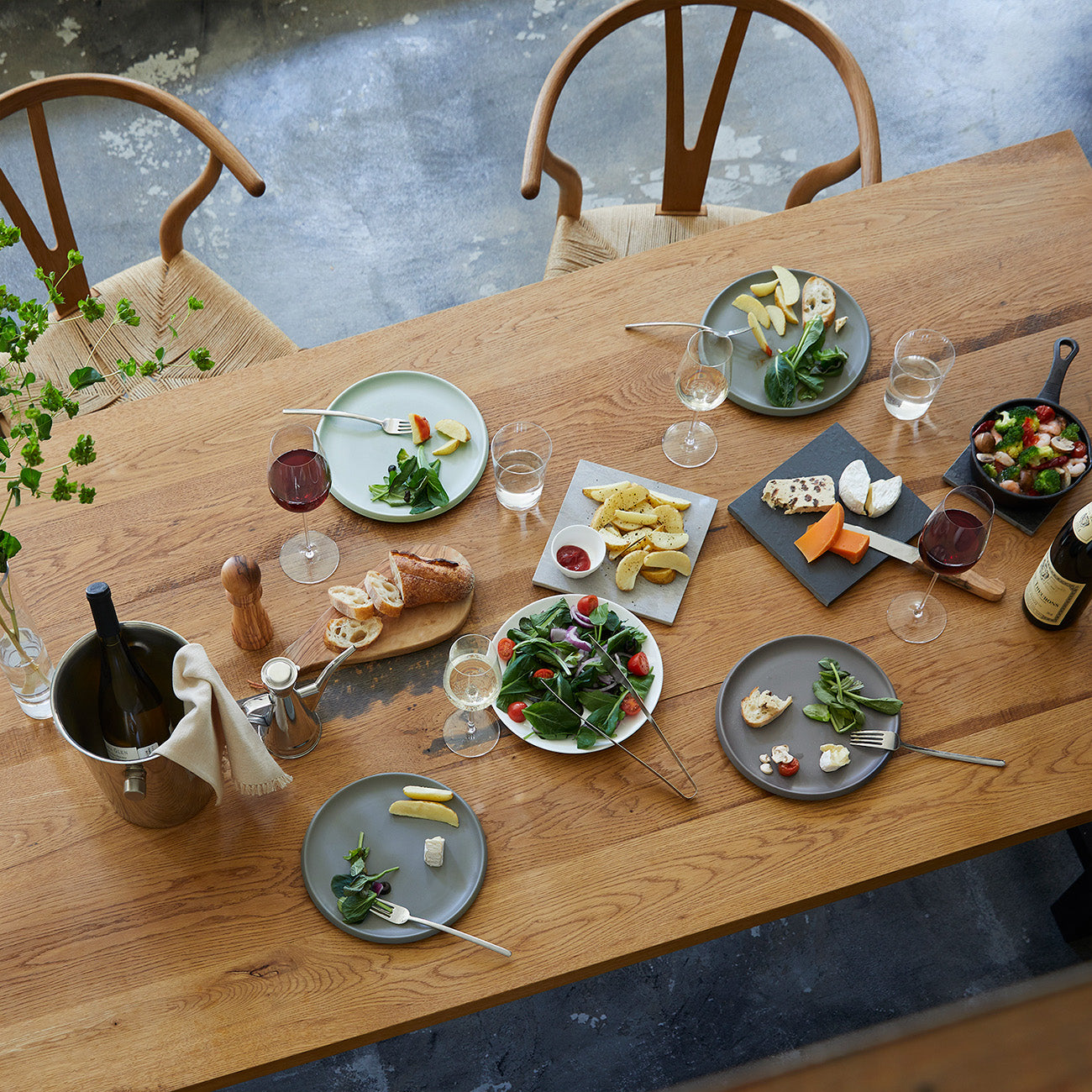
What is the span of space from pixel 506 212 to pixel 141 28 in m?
1.62

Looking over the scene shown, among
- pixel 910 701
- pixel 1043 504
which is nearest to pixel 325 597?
pixel 910 701

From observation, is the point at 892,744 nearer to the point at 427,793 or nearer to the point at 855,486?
the point at 855,486

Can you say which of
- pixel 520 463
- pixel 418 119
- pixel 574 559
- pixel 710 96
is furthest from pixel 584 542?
pixel 418 119

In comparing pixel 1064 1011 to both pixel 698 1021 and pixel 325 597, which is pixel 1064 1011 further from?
pixel 698 1021

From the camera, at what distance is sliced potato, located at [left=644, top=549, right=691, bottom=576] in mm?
1690

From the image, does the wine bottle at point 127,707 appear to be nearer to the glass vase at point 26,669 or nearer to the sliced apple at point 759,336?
the glass vase at point 26,669

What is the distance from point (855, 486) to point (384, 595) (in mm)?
810

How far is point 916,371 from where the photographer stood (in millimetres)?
1846

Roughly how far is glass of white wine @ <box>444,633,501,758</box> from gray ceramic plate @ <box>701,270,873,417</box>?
0.69 meters

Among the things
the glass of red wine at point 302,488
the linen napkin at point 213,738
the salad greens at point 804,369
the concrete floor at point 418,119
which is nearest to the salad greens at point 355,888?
the linen napkin at point 213,738

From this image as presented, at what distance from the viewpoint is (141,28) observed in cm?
393

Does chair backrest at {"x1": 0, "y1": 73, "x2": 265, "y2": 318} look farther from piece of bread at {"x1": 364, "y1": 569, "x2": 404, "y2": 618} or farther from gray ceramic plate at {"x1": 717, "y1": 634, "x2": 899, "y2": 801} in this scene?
→ gray ceramic plate at {"x1": 717, "y1": 634, "x2": 899, "y2": 801}

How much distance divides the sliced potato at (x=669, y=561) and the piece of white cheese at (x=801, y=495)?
192mm

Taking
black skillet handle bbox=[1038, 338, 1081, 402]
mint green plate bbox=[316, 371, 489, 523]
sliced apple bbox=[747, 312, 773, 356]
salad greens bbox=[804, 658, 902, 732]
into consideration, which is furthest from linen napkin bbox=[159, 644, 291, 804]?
black skillet handle bbox=[1038, 338, 1081, 402]
